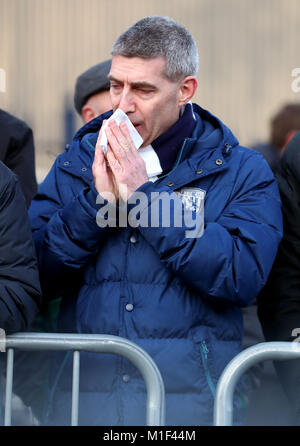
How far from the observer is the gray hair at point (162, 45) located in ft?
9.70

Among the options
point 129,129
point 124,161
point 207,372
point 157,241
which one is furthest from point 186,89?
point 207,372

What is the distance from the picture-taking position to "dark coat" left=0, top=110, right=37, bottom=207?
373 cm

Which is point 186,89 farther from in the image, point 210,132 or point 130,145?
point 130,145

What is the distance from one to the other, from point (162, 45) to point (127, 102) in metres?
0.24

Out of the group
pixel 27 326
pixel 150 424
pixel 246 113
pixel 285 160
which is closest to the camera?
pixel 150 424

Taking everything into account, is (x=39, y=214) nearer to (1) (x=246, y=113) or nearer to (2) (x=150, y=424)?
(2) (x=150, y=424)

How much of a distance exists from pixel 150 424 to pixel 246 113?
7.23 metres

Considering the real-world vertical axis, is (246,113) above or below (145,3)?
below

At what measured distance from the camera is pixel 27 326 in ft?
8.83

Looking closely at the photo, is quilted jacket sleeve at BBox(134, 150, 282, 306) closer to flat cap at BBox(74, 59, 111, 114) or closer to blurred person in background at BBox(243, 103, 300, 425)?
blurred person in background at BBox(243, 103, 300, 425)

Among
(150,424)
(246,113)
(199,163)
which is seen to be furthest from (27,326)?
(246,113)

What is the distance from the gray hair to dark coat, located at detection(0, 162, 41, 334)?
621mm

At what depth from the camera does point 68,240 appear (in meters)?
2.85

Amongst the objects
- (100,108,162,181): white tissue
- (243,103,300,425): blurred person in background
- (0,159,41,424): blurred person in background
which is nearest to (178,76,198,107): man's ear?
(100,108,162,181): white tissue
